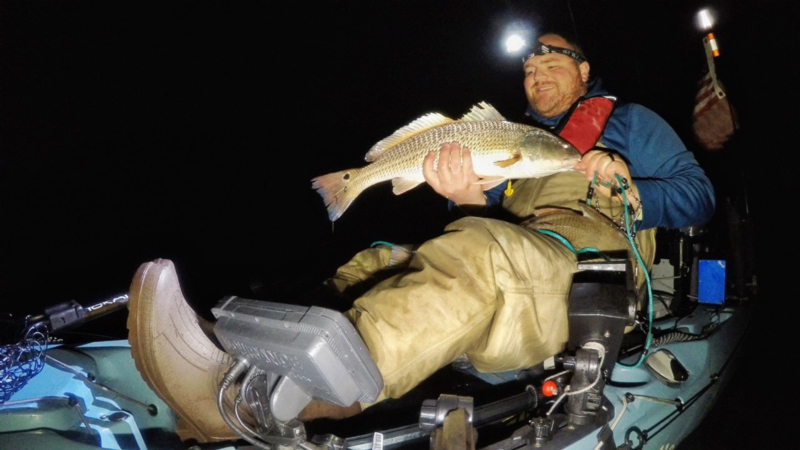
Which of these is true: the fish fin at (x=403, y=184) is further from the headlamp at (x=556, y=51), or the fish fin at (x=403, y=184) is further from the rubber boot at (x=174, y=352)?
the rubber boot at (x=174, y=352)

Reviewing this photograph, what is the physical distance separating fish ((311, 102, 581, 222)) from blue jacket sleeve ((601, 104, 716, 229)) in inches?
17.7

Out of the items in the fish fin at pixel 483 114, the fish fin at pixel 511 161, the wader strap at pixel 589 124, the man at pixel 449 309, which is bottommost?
the man at pixel 449 309

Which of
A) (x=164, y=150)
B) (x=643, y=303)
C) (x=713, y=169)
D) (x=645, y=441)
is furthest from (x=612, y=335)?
(x=164, y=150)

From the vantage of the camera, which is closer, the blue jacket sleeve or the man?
the man

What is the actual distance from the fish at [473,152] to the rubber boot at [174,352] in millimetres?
1811

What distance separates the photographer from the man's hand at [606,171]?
93.8 inches

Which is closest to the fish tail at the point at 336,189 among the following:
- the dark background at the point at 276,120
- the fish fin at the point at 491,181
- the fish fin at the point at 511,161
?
the dark background at the point at 276,120

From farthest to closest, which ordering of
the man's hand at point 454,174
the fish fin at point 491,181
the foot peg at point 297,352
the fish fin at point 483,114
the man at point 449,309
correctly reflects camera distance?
the fish fin at point 483,114, the fish fin at point 491,181, the man's hand at point 454,174, the man at point 449,309, the foot peg at point 297,352

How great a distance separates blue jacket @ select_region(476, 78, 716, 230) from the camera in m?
2.51

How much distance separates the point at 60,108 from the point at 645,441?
41.2 feet

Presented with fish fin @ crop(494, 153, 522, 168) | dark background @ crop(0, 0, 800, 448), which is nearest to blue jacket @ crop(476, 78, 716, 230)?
fish fin @ crop(494, 153, 522, 168)

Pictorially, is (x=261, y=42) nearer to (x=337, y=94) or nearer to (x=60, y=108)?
(x=337, y=94)

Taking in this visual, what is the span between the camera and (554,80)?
3.21 metres

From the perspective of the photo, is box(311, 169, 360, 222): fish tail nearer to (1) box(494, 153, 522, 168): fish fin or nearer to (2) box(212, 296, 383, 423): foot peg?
(1) box(494, 153, 522, 168): fish fin
